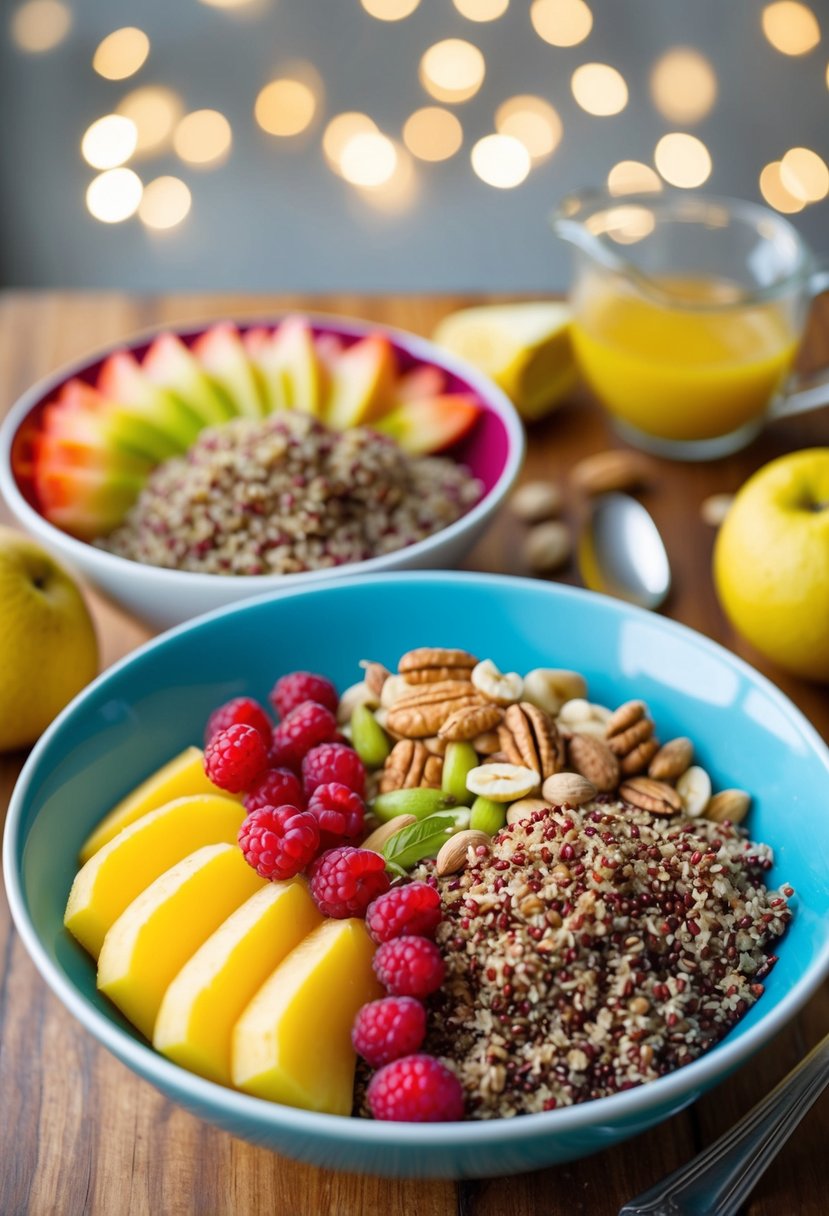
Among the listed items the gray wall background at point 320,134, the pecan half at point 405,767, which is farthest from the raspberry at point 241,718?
the gray wall background at point 320,134

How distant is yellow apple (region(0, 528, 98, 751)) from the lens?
113 centimetres

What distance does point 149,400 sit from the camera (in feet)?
4.84

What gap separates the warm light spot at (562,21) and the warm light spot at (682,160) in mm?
344

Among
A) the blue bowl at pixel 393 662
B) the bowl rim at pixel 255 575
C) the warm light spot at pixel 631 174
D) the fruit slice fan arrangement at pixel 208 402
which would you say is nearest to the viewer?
the blue bowl at pixel 393 662

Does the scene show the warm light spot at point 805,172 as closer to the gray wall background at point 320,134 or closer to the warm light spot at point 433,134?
the gray wall background at point 320,134

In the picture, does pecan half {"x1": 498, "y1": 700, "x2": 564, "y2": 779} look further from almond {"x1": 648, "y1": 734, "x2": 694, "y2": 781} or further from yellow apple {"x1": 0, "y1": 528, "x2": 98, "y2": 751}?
yellow apple {"x1": 0, "y1": 528, "x2": 98, "y2": 751}

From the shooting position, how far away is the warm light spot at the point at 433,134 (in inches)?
122

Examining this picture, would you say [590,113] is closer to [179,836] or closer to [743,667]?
[743,667]

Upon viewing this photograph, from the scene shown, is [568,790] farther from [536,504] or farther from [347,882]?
[536,504]


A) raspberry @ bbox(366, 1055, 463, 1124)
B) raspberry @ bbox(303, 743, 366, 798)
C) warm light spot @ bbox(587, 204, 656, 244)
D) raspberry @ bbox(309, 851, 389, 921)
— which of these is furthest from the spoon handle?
warm light spot @ bbox(587, 204, 656, 244)

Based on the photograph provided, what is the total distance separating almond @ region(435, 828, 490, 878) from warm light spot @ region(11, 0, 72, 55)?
2621 millimetres

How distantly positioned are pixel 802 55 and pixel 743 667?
8.56 ft

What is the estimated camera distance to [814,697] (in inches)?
50.6

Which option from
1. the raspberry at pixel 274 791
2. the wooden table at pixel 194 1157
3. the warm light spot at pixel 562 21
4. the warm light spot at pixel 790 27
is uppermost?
the warm light spot at pixel 790 27
